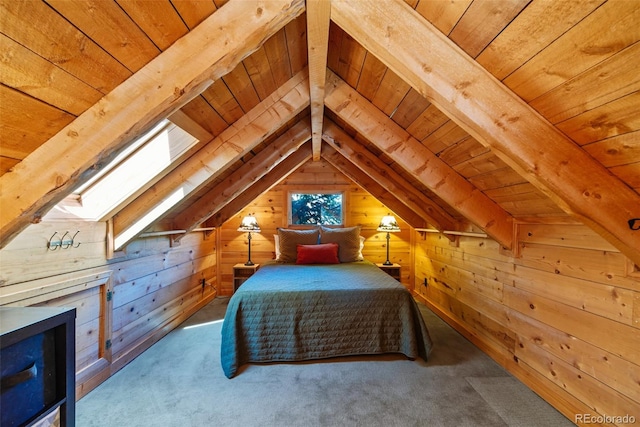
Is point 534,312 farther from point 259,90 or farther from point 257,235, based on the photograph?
point 257,235

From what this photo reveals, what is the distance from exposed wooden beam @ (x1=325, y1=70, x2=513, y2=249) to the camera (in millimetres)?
2080

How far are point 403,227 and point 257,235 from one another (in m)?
2.34

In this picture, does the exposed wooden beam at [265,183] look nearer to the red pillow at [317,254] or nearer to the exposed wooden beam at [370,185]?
the exposed wooden beam at [370,185]

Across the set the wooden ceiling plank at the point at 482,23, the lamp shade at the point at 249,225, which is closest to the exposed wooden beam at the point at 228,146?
the wooden ceiling plank at the point at 482,23

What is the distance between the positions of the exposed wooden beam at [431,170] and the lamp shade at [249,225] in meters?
2.39

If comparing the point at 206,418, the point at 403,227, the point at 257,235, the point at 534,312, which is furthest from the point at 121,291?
the point at 403,227

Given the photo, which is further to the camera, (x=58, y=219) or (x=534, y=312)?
(x=534, y=312)

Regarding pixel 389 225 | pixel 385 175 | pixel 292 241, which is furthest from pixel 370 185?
pixel 292 241

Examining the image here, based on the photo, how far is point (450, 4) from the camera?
1003 millimetres

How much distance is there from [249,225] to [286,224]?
61cm

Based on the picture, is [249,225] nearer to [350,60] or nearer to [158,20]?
[350,60]

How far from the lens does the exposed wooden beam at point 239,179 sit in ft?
9.62

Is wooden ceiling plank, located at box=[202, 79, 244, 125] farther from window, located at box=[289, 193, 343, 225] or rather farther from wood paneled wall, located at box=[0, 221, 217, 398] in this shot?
window, located at box=[289, 193, 343, 225]

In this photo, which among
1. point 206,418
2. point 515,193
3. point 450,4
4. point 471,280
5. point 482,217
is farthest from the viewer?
point 471,280
